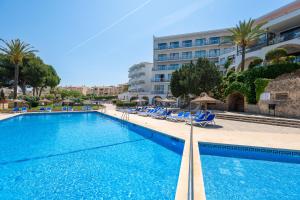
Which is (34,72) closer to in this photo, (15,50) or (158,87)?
(15,50)

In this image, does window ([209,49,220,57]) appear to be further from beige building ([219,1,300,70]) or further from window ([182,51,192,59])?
beige building ([219,1,300,70])

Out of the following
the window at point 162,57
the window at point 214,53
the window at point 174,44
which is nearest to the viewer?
the window at point 214,53

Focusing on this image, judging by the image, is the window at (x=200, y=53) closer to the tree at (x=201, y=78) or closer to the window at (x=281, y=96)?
the tree at (x=201, y=78)

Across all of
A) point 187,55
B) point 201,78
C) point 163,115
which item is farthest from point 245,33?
point 187,55

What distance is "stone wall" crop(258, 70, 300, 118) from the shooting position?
47.4ft

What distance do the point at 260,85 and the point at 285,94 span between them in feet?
8.28

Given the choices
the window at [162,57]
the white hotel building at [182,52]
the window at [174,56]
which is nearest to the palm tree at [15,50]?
the white hotel building at [182,52]

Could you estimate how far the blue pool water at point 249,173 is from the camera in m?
4.45

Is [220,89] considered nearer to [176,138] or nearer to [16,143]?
[176,138]

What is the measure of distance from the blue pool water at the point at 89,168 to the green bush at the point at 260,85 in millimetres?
13575

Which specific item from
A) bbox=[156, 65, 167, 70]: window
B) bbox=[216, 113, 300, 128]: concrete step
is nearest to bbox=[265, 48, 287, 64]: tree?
bbox=[216, 113, 300, 128]: concrete step

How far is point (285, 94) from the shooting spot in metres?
15.2

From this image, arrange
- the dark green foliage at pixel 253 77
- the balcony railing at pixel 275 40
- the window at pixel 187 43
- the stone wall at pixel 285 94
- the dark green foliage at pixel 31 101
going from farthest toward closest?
the window at pixel 187 43
the dark green foliage at pixel 31 101
the balcony railing at pixel 275 40
the dark green foliage at pixel 253 77
the stone wall at pixel 285 94

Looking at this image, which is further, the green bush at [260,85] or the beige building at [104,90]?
the beige building at [104,90]
